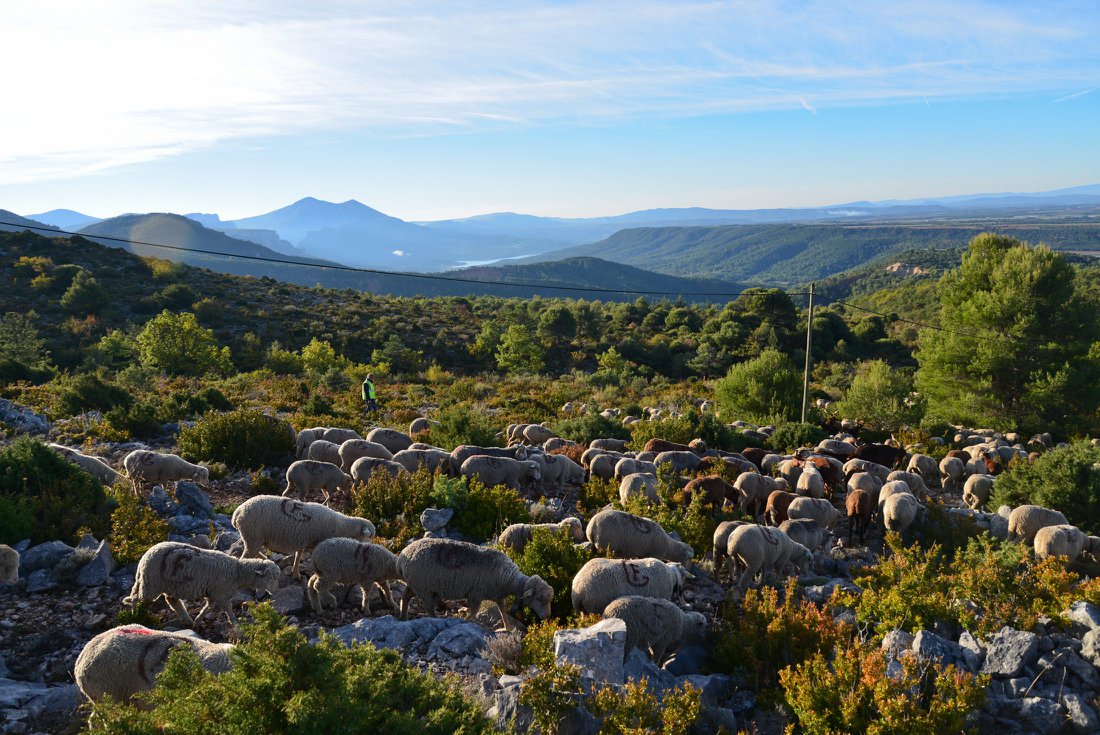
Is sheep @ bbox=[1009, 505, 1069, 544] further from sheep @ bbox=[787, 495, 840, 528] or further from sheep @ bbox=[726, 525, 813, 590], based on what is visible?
sheep @ bbox=[726, 525, 813, 590]

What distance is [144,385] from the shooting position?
79.3 ft

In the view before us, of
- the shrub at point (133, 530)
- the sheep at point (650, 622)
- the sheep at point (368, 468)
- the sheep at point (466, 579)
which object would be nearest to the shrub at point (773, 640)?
the sheep at point (650, 622)

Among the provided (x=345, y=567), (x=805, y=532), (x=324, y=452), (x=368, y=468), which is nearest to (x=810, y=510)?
(x=805, y=532)

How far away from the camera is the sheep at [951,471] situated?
50.4 feet

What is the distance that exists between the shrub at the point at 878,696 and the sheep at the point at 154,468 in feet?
32.1

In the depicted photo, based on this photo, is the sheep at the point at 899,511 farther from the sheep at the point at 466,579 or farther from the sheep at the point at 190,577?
the sheep at the point at 190,577

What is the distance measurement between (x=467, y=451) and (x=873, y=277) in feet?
493

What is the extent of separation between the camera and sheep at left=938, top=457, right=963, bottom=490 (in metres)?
15.4

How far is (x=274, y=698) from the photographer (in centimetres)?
368

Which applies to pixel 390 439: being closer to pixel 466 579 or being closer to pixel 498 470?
pixel 498 470

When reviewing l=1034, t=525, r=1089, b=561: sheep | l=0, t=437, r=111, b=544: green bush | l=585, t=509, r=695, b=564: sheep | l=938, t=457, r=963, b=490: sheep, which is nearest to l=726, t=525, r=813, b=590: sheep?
l=585, t=509, r=695, b=564: sheep

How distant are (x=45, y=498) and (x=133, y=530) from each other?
174 centimetres

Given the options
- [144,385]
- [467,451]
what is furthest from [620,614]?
[144,385]

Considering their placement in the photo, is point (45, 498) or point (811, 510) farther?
point (811, 510)
